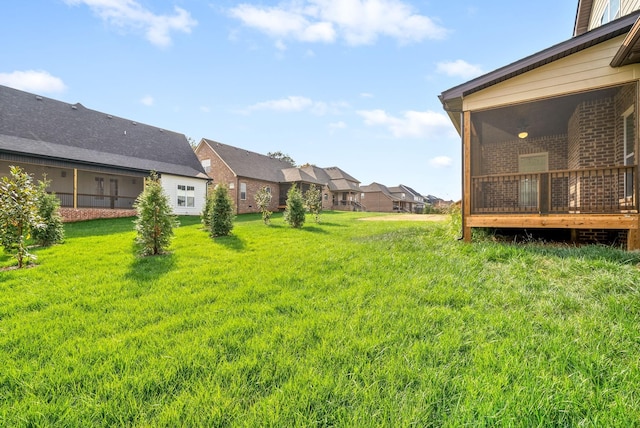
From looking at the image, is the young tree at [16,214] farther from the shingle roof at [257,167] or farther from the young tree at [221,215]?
the shingle roof at [257,167]

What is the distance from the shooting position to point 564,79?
19.2 ft

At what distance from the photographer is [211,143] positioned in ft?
84.7

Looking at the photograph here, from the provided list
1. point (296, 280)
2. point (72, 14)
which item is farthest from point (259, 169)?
point (296, 280)

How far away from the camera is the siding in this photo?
5.39 m

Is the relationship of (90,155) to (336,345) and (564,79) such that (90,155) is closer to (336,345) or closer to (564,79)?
(336,345)

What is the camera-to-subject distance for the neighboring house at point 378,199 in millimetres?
46094

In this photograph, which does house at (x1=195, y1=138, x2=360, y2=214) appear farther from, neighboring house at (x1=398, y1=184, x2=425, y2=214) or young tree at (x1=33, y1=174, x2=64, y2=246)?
neighboring house at (x1=398, y1=184, x2=425, y2=214)

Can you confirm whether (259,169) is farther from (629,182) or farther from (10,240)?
(629,182)

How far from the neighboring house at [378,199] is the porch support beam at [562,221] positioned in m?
39.9

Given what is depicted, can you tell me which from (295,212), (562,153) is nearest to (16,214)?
(295,212)

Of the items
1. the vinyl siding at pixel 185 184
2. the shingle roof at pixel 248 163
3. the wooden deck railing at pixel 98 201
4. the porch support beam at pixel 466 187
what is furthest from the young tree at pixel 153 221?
the shingle roof at pixel 248 163

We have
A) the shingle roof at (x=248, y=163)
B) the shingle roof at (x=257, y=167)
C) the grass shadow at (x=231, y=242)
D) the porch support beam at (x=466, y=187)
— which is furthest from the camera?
the shingle roof at (x=257, y=167)

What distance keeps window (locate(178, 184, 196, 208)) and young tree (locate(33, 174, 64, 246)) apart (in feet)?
38.5

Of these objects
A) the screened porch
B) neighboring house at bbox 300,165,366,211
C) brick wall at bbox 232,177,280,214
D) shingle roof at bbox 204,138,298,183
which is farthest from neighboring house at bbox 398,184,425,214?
the screened porch
